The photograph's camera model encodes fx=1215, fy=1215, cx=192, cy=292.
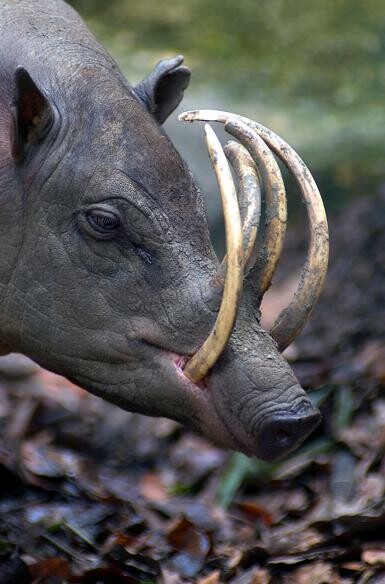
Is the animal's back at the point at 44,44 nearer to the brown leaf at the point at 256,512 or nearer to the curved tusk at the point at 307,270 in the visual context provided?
the curved tusk at the point at 307,270

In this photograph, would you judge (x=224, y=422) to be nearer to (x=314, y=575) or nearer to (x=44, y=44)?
(x=314, y=575)

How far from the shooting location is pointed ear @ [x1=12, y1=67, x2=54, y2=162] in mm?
3762

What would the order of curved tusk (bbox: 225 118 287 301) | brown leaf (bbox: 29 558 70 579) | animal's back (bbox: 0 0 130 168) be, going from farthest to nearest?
brown leaf (bbox: 29 558 70 579)
animal's back (bbox: 0 0 130 168)
curved tusk (bbox: 225 118 287 301)

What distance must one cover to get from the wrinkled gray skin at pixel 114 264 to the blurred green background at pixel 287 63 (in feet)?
16.3

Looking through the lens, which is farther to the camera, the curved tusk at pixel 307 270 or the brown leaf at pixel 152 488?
the brown leaf at pixel 152 488

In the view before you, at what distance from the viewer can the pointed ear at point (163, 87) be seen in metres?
4.34

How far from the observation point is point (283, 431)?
3449mm

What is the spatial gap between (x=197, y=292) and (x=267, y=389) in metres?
0.38

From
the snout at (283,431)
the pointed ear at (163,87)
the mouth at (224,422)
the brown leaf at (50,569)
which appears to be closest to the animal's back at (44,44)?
the pointed ear at (163,87)

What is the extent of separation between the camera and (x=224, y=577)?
4273 millimetres

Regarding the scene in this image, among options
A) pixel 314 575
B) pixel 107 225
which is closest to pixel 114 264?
pixel 107 225

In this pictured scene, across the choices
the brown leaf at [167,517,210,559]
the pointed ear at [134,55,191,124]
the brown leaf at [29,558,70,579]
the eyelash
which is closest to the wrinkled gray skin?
the eyelash

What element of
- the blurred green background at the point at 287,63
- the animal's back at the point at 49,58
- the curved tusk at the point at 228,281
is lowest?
the curved tusk at the point at 228,281

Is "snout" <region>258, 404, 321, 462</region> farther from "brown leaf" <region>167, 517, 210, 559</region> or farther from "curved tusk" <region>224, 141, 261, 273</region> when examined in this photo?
"brown leaf" <region>167, 517, 210, 559</region>
